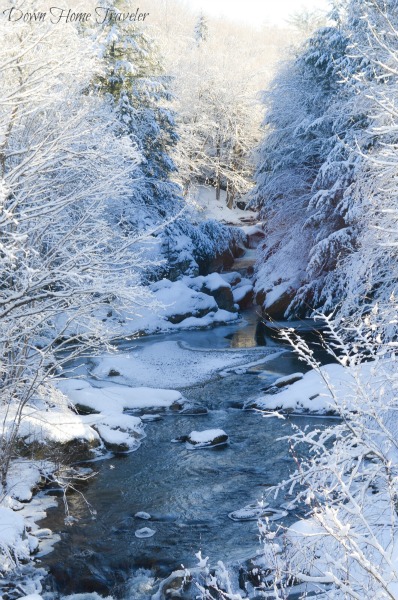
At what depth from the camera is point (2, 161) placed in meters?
8.88

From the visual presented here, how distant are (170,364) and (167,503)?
8425 mm

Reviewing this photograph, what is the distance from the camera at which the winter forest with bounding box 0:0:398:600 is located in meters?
5.70

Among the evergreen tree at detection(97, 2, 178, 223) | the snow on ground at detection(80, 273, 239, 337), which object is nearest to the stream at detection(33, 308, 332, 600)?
the snow on ground at detection(80, 273, 239, 337)

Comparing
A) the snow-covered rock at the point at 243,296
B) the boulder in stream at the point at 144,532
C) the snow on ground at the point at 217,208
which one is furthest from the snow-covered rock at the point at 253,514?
the snow on ground at the point at 217,208

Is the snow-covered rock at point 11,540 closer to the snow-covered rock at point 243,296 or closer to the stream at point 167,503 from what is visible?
the stream at point 167,503

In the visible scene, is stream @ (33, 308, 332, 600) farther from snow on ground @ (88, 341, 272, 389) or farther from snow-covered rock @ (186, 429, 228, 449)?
snow on ground @ (88, 341, 272, 389)

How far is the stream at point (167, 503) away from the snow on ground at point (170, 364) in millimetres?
2297

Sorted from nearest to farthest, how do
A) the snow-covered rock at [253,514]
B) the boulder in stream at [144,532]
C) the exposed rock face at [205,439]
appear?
1. the boulder in stream at [144,532]
2. the snow-covered rock at [253,514]
3. the exposed rock face at [205,439]

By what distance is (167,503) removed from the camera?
9.19m

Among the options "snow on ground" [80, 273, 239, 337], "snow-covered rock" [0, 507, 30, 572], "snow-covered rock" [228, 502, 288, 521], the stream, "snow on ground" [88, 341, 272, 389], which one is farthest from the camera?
"snow on ground" [80, 273, 239, 337]

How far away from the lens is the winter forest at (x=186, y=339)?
5703 mm

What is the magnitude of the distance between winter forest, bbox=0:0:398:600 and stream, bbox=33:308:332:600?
41 millimetres

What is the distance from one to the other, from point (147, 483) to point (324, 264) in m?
11.4

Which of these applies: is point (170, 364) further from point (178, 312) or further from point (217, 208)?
point (217, 208)
